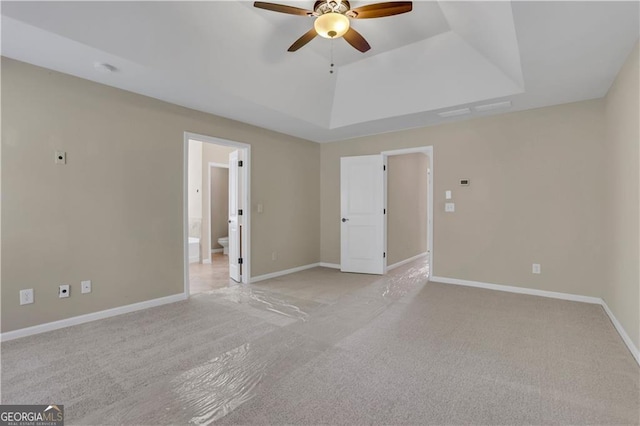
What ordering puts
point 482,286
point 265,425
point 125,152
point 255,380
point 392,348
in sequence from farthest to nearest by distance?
point 482,286 < point 125,152 < point 392,348 < point 255,380 < point 265,425

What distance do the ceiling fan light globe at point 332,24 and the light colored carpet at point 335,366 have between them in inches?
107

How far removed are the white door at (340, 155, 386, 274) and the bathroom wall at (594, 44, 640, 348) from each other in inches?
113

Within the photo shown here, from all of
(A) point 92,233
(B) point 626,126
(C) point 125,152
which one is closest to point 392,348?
(B) point 626,126

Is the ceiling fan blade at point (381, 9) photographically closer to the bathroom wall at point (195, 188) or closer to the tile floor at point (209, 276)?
the tile floor at point (209, 276)

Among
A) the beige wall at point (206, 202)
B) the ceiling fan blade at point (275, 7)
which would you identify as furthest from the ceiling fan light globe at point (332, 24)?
the beige wall at point (206, 202)

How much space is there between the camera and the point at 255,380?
206cm

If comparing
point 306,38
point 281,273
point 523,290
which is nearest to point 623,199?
point 523,290

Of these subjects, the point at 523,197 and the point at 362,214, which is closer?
the point at 523,197

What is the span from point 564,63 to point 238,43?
3.16 m

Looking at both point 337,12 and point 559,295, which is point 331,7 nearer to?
point 337,12

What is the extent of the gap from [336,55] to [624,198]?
346 centimetres

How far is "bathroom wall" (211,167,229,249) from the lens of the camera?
7.94 meters

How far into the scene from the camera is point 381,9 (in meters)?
2.46

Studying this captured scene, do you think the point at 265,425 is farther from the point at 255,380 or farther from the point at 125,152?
the point at 125,152
